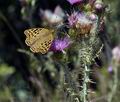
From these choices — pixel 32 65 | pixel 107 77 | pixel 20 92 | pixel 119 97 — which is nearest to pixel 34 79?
pixel 32 65

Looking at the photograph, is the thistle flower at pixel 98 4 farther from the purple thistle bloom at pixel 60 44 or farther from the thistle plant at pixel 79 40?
the purple thistle bloom at pixel 60 44

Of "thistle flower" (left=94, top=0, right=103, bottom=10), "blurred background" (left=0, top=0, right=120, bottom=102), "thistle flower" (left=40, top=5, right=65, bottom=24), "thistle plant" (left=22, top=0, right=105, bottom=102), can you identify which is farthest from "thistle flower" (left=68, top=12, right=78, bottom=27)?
"thistle flower" (left=40, top=5, right=65, bottom=24)

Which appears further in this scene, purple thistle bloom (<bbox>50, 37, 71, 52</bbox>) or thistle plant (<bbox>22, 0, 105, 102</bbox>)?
purple thistle bloom (<bbox>50, 37, 71, 52</bbox>)

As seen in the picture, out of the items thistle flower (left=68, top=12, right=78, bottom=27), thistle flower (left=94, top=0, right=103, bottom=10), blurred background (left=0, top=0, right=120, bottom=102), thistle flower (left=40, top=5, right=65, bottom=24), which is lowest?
blurred background (left=0, top=0, right=120, bottom=102)

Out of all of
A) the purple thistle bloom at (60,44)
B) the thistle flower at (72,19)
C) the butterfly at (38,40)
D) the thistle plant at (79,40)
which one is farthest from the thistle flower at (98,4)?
the butterfly at (38,40)

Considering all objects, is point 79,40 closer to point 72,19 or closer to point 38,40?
point 72,19

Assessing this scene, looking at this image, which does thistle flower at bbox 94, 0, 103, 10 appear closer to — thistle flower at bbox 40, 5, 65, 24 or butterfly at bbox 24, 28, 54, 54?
butterfly at bbox 24, 28, 54, 54

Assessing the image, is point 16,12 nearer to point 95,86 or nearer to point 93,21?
point 95,86
